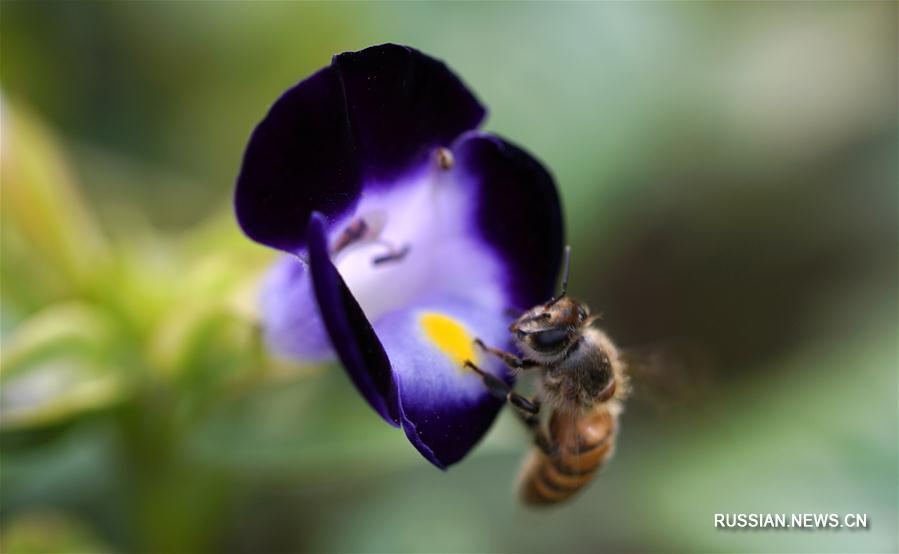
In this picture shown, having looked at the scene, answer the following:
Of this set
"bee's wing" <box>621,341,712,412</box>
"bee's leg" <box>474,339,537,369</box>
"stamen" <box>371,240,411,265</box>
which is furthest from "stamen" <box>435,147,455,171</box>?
"bee's wing" <box>621,341,712,412</box>

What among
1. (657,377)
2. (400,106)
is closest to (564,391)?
(657,377)

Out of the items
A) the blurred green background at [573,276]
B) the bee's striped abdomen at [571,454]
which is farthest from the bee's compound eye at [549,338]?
the blurred green background at [573,276]

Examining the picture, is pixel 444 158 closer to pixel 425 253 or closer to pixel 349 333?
pixel 425 253

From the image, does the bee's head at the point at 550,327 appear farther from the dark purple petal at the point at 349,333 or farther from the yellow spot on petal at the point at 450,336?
the dark purple petal at the point at 349,333

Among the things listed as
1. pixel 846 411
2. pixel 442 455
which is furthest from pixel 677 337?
pixel 442 455

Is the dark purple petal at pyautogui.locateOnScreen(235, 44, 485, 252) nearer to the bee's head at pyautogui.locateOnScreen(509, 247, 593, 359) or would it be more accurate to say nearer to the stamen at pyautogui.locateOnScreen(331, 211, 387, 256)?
the stamen at pyautogui.locateOnScreen(331, 211, 387, 256)
